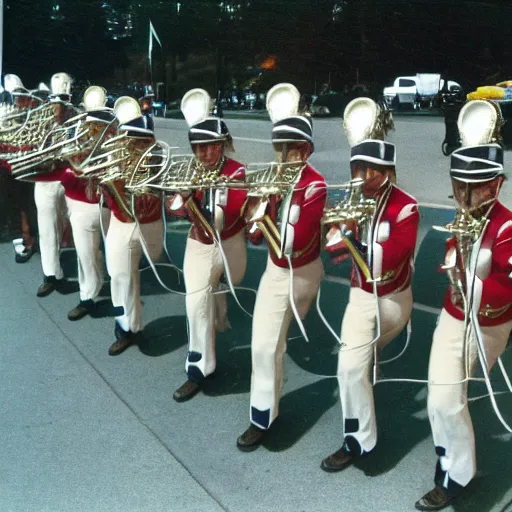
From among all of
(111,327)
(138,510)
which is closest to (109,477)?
(138,510)

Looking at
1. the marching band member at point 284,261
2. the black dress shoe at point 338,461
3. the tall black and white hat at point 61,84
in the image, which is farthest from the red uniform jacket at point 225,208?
the tall black and white hat at point 61,84

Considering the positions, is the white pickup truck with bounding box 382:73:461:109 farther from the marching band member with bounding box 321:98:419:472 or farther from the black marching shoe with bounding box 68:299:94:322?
Result: the black marching shoe with bounding box 68:299:94:322

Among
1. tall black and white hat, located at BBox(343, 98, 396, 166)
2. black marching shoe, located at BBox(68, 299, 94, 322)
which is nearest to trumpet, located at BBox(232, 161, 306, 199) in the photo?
tall black and white hat, located at BBox(343, 98, 396, 166)

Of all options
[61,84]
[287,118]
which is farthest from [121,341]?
[61,84]

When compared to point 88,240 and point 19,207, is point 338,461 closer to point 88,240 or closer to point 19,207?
point 88,240

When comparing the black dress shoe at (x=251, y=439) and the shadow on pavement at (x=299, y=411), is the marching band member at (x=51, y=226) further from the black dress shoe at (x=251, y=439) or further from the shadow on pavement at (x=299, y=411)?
the black dress shoe at (x=251, y=439)

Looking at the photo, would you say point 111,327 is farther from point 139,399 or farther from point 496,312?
point 496,312

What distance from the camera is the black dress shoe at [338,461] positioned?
11.1 feet

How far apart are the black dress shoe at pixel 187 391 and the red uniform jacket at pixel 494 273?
1765mm

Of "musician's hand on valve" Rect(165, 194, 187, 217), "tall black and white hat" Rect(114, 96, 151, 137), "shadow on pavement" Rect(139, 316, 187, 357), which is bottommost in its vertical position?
"shadow on pavement" Rect(139, 316, 187, 357)

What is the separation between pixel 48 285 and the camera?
6305 millimetres

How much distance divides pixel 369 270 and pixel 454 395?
639 millimetres

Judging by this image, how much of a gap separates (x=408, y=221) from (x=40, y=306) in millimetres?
→ 3762

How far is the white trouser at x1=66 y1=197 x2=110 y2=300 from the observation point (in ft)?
18.2
